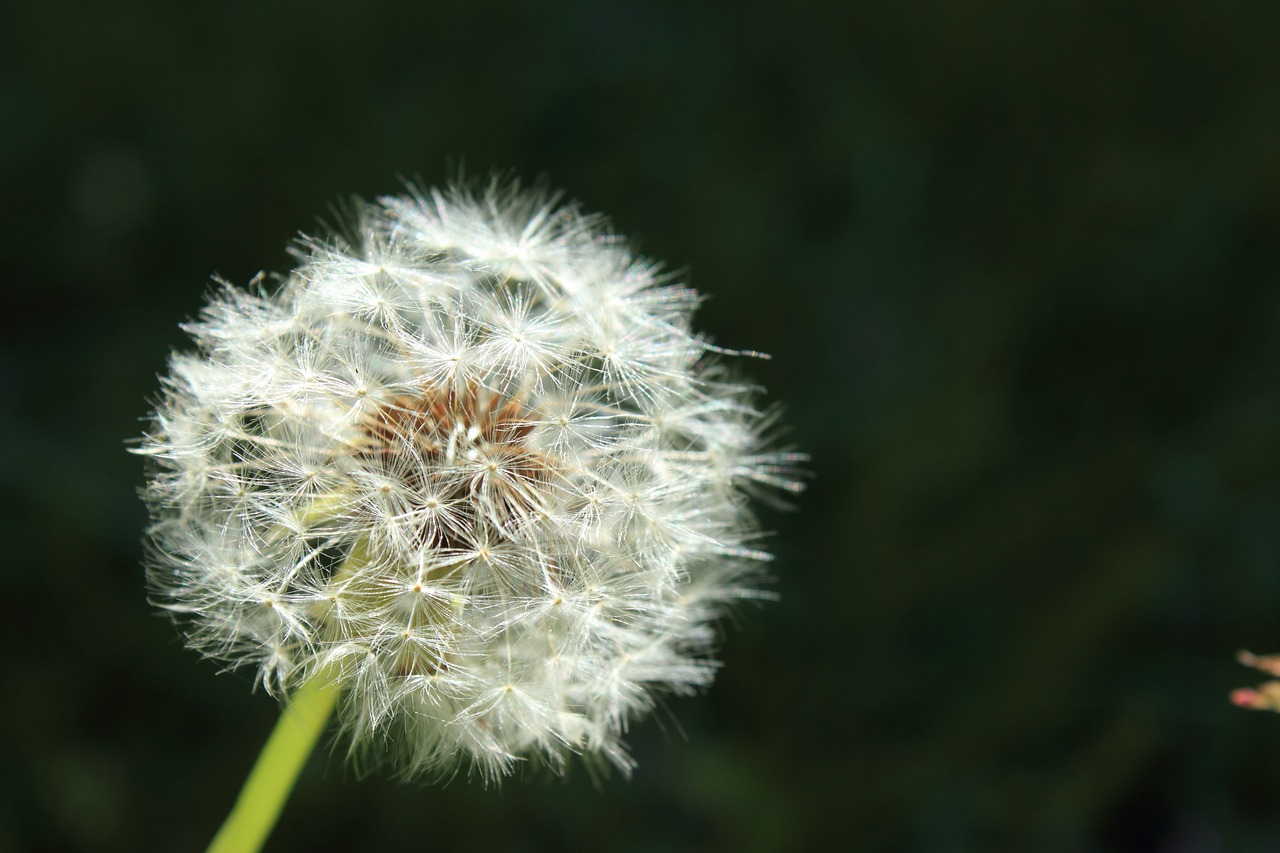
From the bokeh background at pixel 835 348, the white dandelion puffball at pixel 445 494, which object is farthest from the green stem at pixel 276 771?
the bokeh background at pixel 835 348

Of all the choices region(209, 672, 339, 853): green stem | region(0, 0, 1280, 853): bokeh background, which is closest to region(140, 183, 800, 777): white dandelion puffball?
region(209, 672, 339, 853): green stem

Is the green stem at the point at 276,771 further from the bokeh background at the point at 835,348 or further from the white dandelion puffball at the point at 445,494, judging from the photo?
the bokeh background at the point at 835,348

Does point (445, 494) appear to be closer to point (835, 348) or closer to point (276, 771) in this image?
point (276, 771)

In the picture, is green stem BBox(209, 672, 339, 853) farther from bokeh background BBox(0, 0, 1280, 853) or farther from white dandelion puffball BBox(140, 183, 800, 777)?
bokeh background BBox(0, 0, 1280, 853)

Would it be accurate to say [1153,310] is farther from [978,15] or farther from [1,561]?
[1,561]

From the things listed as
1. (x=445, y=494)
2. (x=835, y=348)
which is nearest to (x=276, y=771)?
(x=445, y=494)

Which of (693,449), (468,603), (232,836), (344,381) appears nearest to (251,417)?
(344,381)
